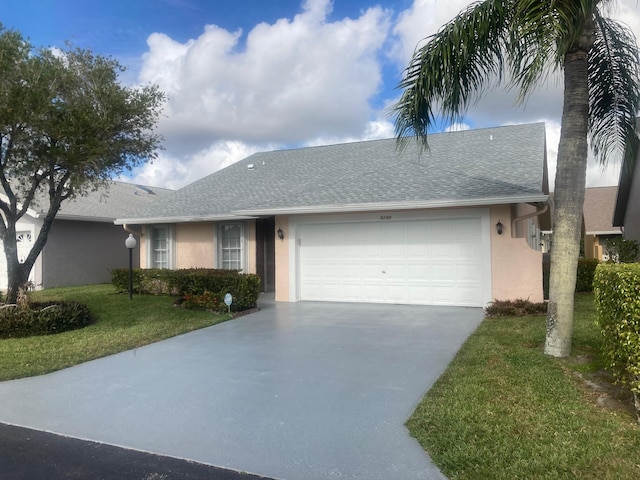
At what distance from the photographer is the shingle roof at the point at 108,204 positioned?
18.2 meters

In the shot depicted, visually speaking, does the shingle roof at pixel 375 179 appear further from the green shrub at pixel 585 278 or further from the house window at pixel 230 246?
the green shrub at pixel 585 278

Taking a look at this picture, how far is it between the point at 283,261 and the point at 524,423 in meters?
9.42

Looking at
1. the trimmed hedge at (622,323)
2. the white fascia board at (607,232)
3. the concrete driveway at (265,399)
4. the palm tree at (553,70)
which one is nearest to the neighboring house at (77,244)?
the concrete driveway at (265,399)

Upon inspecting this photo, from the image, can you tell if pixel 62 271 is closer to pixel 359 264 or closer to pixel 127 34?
pixel 127 34

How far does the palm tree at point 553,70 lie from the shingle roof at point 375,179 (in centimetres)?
290

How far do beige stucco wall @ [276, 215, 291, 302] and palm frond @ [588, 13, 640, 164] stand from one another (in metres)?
7.77

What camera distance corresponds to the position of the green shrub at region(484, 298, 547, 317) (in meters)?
9.83

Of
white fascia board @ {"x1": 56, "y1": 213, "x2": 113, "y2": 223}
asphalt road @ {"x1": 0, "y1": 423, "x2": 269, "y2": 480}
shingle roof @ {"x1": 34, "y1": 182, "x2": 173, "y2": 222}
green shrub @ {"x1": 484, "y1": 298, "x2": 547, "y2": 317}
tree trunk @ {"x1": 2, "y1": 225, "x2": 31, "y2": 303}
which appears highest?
shingle roof @ {"x1": 34, "y1": 182, "x2": 173, "y2": 222}

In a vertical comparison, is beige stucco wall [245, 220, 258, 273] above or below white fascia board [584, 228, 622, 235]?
below

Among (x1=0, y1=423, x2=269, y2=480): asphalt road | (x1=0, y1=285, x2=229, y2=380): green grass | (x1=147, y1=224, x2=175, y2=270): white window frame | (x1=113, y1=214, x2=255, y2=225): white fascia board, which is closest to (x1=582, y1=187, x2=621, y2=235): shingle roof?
(x1=113, y1=214, x2=255, y2=225): white fascia board

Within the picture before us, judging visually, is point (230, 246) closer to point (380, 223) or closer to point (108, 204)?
point (380, 223)

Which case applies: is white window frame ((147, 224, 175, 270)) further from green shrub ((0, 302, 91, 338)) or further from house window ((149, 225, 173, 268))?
green shrub ((0, 302, 91, 338))

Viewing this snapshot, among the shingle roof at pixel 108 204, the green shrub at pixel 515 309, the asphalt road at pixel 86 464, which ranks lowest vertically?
the asphalt road at pixel 86 464

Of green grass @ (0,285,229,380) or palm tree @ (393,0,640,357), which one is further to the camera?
green grass @ (0,285,229,380)
